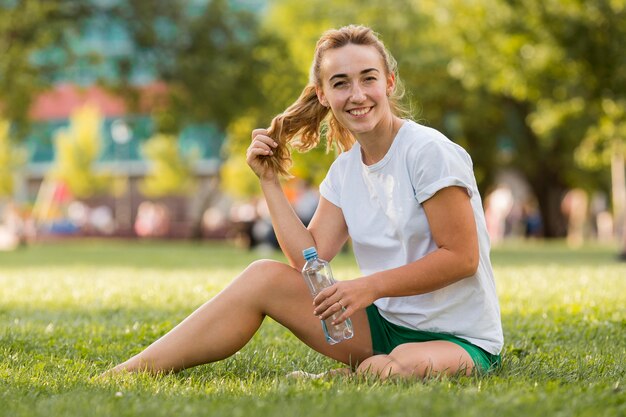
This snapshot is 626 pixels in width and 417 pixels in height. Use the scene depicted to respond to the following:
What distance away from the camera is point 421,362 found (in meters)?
4.58

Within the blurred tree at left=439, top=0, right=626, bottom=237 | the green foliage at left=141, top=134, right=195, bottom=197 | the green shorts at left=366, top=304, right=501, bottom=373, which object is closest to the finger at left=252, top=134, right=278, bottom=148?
the green shorts at left=366, top=304, right=501, bottom=373

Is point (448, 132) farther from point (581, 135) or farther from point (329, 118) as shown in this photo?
point (329, 118)

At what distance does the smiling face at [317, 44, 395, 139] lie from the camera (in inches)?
191

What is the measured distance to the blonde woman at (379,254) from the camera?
15.0ft

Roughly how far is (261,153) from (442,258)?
45.2 inches

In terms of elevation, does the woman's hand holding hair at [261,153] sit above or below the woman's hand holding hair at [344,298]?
above

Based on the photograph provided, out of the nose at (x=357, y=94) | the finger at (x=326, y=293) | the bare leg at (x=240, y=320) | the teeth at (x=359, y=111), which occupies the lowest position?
the bare leg at (x=240, y=320)

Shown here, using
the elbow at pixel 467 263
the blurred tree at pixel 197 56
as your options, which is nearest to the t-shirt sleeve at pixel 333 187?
the elbow at pixel 467 263

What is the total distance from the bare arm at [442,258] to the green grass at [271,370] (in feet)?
1.40

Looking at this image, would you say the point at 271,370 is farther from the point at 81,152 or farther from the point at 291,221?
the point at 81,152

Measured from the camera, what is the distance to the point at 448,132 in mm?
39531

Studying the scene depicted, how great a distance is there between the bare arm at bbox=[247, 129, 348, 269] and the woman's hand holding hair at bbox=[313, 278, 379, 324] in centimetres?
71

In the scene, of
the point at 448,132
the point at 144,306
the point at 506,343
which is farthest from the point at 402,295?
the point at 448,132

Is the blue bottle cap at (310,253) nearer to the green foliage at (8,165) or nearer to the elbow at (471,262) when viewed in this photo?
the elbow at (471,262)
